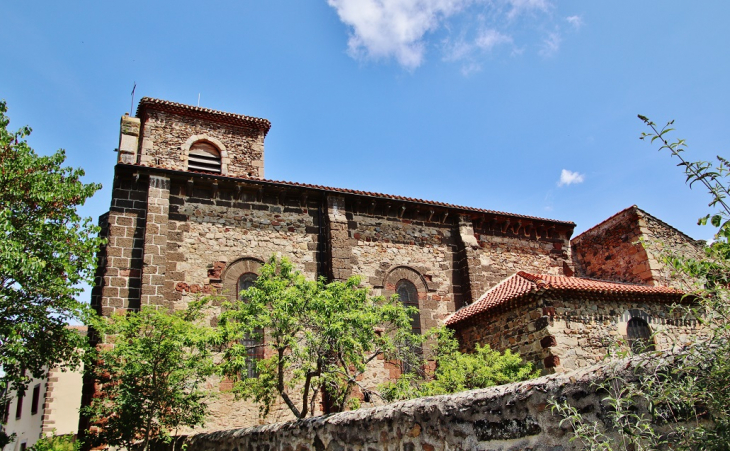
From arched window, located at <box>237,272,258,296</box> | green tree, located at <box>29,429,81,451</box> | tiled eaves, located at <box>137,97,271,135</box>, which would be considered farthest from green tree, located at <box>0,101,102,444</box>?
tiled eaves, located at <box>137,97,271,135</box>

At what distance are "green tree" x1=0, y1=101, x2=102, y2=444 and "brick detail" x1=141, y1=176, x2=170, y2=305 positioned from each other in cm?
130

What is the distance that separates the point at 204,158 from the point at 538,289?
13.7 metres

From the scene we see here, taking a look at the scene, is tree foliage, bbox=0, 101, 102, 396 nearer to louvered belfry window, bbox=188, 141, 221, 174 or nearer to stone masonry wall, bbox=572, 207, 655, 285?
louvered belfry window, bbox=188, 141, 221, 174

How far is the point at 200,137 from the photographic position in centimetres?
1961

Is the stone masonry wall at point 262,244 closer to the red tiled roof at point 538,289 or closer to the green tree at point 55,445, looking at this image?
the red tiled roof at point 538,289

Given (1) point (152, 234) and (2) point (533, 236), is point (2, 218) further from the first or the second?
(2) point (533, 236)

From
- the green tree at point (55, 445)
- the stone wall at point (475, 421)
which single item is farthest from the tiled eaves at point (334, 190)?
the stone wall at point (475, 421)

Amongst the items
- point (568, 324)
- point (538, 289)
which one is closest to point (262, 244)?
point (538, 289)

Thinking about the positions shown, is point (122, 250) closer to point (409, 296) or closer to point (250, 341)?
point (250, 341)

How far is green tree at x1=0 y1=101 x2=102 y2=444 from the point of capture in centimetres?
927

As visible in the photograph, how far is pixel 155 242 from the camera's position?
39.4ft

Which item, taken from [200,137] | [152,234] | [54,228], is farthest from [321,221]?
[200,137]

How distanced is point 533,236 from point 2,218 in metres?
14.7

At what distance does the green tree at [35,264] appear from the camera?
9.27m
